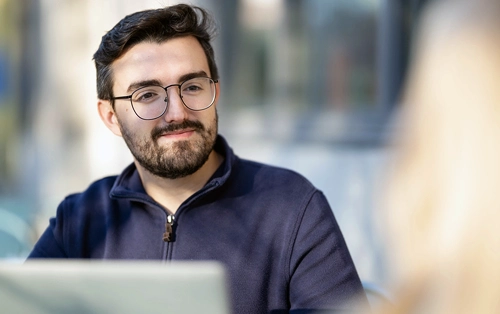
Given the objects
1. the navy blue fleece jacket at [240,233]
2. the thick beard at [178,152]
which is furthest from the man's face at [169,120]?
the navy blue fleece jacket at [240,233]

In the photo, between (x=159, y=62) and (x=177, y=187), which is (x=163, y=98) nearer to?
(x=159, y=62)

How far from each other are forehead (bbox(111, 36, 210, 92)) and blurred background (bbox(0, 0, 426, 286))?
1.60 m

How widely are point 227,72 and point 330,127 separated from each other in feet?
3.48

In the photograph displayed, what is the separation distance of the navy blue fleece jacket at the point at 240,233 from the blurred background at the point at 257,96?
1348 millimetres

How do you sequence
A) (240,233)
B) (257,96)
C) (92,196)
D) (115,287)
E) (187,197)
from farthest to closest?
(257,96), (92,196), (187,197), (240,233), (115,287)

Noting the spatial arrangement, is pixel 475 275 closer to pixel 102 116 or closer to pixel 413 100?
pixel 413 100

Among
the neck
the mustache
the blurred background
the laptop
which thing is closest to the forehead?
the mustache

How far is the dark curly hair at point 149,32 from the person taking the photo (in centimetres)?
238

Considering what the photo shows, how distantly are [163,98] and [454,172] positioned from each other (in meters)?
1.42

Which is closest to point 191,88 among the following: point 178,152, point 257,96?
point 178,152

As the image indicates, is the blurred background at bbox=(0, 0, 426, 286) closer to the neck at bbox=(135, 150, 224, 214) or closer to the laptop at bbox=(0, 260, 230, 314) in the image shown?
the neck at bbox=(135, 150, 224, 214)

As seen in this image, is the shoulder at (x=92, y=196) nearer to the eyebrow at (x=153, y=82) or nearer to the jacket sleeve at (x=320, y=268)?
the eyebrow at (x=153, y=82)

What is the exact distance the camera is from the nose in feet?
7.58

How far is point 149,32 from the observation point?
2.39 metres
